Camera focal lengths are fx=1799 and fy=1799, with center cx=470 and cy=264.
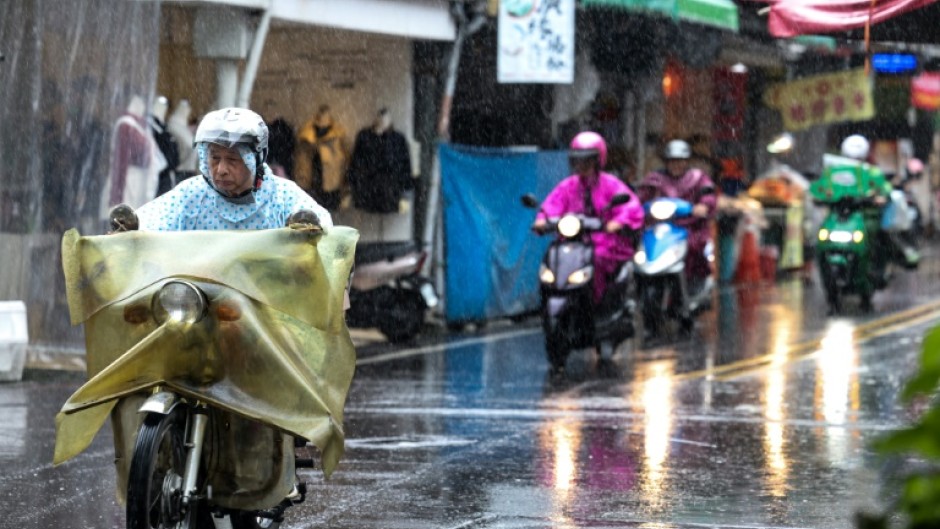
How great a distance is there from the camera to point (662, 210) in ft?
57.6

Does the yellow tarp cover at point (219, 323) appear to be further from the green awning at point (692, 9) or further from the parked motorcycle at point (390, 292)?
the green awning at point (692, 9)

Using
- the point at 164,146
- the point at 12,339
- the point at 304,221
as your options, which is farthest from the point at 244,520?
the point at 164,146

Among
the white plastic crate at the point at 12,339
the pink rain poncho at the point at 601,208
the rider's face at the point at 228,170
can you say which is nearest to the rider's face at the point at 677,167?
the pink rain poncho at the point at 601,208

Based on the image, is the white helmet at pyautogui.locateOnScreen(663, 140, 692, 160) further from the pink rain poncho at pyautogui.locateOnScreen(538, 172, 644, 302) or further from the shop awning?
the shop awning

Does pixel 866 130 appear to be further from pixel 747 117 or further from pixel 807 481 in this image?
pixel 807 481

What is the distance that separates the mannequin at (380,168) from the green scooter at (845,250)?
495 cm

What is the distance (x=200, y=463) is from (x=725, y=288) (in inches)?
781

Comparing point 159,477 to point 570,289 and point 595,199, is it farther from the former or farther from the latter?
point 595,199

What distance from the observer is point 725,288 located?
25.1m

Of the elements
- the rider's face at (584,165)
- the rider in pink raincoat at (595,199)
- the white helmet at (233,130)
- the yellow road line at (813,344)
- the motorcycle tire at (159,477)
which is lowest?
the yellow road line at (813,344)

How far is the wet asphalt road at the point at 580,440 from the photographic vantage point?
777 cm

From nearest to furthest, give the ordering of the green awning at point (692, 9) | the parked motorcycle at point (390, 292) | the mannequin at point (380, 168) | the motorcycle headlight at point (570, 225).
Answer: the motorcycle headlight at point (570, 225)
the parked motorcycle at point (390, 292)
the mannequin at point (380, 168)
the green awning at point (692, 9)

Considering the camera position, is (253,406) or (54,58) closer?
(253,406)

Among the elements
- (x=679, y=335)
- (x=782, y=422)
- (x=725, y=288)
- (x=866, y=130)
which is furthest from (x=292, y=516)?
(x=866, y=130)
